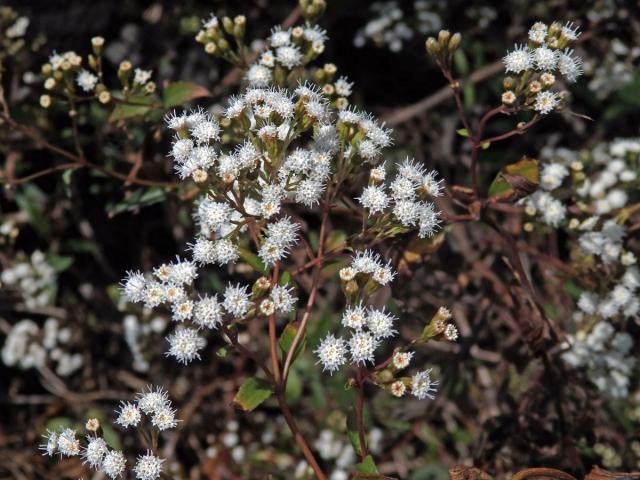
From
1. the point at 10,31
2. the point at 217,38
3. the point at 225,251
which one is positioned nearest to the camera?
the point at 225,251

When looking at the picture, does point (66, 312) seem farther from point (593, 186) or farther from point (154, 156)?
point (593, 186)

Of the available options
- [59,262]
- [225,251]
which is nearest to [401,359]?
[225,251]

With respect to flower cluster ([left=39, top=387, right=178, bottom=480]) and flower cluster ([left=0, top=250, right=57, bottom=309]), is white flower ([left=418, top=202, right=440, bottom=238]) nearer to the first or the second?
flower cluster ([left=39, top=387, right=178, bottom=480])

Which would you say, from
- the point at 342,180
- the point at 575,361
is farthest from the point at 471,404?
the point at 342,180

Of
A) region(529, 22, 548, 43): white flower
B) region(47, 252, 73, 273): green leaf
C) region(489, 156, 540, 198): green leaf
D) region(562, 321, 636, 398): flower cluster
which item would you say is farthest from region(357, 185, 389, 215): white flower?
region(47, 252, 73, 273): green leaf

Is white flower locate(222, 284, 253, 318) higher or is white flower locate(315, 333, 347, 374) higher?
white flower locate(222, 284, 253, 318)

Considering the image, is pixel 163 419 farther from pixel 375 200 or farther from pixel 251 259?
pixel 375 200
